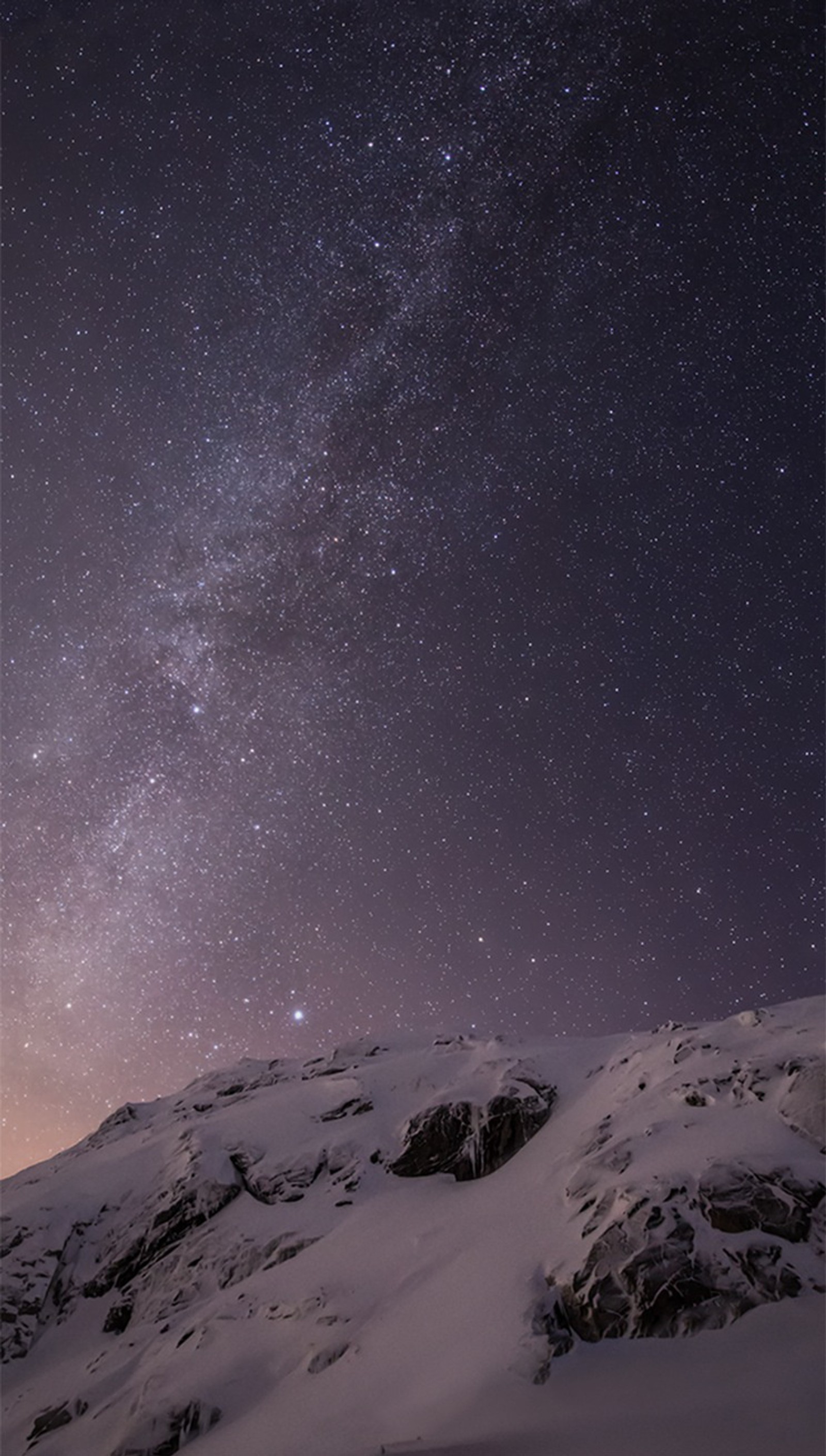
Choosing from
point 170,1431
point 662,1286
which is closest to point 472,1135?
point 170,1431

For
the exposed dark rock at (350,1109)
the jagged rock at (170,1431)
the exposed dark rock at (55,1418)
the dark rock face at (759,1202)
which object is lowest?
the jagged rock at (170,1431)

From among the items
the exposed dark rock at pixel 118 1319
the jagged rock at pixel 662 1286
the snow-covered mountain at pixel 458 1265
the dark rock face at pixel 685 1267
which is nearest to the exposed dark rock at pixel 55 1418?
the snow-covered mountain at pixel 458 1265

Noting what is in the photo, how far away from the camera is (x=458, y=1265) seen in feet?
65.0

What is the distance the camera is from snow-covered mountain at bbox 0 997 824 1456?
13.7 meters

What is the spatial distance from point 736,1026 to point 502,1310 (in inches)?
528

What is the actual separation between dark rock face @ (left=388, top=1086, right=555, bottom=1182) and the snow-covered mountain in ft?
0.28

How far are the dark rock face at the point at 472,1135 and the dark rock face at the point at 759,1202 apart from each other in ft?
35.0

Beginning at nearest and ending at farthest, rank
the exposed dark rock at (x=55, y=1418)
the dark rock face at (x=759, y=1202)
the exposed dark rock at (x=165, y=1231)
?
the dark rock face at (x=759, y=1202) → the exposed dark rock at (x=55, y=1418) → the exposed dark rock at (x=165, y=1231)

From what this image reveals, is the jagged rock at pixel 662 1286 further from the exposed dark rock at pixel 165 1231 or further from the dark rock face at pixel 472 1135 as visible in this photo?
the exposed dark rock at pixel 165 1231

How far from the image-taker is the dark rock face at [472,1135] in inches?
1037

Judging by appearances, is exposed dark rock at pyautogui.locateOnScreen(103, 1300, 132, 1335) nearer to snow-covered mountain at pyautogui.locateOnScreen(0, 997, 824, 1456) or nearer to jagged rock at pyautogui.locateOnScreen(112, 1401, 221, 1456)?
snow-covered mountain at pyautogui.locateOnScreen(0, 997, 824, 1456)

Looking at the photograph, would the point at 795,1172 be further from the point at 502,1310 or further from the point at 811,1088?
the point at 502,1310

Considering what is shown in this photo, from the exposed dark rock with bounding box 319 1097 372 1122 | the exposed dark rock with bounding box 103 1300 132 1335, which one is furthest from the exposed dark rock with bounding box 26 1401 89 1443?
the exposed dark rock with bounding box 319 1097 372 1122

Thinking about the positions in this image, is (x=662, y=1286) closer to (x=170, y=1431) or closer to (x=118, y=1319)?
(x=170, y=1431)
